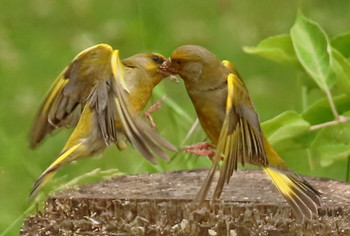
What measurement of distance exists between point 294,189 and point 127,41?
136 inches

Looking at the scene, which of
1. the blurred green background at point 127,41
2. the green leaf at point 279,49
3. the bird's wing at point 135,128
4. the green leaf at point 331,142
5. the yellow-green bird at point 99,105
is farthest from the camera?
the blurred green background at point 127,41

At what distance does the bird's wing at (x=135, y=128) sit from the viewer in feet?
9.84

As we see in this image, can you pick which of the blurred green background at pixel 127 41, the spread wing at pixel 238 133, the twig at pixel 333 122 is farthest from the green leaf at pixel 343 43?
the blurred green background at pixel 127 41

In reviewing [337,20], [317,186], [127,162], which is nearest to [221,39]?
[337,20]

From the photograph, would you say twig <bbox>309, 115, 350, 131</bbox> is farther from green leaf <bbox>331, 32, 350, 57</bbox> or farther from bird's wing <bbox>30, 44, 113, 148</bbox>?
bird's wing <bbox>30, 44, 113, 148</bbox>

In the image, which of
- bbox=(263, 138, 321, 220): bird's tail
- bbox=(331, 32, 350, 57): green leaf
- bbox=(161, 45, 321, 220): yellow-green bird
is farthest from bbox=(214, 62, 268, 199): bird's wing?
bbox=(331, 32, 350, 57): green leaf

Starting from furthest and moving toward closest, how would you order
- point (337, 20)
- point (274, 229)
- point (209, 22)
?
point (209, 22)
point (337, 20)
point (274, 229)

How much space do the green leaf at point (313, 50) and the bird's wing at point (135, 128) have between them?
2.54ft

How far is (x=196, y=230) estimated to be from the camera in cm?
306

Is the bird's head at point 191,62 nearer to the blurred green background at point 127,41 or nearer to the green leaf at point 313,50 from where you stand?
the green leaf at point 313,50

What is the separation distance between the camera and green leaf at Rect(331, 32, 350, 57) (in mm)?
4203

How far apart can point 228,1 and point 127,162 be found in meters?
2.38

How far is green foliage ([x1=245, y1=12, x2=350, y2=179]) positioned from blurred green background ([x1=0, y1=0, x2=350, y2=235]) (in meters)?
1.39

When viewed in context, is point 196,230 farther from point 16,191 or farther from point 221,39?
→ point 221,39
